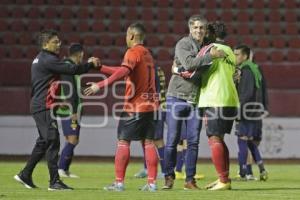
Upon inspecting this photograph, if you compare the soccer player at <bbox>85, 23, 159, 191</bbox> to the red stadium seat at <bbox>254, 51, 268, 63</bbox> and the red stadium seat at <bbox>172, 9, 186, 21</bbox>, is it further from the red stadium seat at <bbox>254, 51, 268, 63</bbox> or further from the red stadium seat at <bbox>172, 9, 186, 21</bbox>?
the red stadium seat at <bbox>172, 9, 186, 21</bbox>

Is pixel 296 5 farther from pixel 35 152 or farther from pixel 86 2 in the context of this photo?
pixel 35 152

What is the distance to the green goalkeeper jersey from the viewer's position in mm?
10695

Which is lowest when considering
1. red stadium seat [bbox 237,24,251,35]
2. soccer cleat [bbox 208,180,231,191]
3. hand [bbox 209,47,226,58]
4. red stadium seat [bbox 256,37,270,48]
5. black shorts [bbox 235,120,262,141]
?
soccer cleat [bbox 208,180,231,191]

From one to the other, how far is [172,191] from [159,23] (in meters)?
13.8

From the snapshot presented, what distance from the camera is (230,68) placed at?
10859 millimetres

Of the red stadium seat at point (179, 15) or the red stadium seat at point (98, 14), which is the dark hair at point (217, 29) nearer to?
the red stadium seat at point (179, 15)

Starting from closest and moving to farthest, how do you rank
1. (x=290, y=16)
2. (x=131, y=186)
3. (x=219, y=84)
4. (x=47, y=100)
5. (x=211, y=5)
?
(x=219, y=84)
(x=47, y=100)
(x=131, y=186)
(x=290, y=16)
(x=211, y=5)

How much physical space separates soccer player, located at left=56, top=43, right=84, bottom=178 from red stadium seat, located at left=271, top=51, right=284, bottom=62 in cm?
950

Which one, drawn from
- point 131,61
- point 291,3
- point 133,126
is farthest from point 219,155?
point 291,3

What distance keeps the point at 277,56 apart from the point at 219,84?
41.8ft

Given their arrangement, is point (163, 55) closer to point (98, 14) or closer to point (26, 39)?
point (98, 14)

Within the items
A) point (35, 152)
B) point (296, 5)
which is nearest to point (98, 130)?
point (296, 5)

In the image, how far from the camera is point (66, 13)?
947 inches

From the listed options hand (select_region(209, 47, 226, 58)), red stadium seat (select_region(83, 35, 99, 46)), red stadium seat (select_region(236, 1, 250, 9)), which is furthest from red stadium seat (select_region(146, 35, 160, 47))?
hand (select_region(209, 47, 226, 58))
